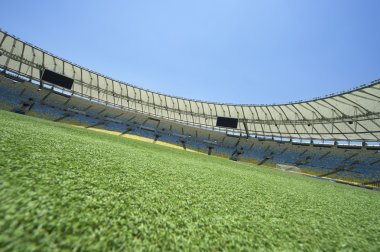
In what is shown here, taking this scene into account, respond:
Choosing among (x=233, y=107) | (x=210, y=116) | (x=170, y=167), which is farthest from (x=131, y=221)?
(x=210, y=116)

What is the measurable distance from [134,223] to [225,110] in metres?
34.1

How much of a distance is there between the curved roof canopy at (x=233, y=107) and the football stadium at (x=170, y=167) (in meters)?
0.19

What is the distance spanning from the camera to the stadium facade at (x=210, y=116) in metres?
22.5

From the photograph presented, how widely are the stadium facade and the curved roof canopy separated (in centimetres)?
9

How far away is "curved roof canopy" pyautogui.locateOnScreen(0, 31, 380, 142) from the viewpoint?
2088 centimetres

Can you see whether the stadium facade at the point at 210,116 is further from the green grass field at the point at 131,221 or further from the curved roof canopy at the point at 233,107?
the green grass field at the point at 131,221

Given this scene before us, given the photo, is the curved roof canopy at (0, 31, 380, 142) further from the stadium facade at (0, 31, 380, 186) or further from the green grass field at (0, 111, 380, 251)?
the green grass field at (0, 111, 380, 251)

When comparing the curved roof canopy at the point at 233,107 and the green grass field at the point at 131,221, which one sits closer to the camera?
the green grass field at the point at 131,221

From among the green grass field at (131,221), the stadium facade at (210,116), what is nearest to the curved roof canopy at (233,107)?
the stadium facade at (210,116)

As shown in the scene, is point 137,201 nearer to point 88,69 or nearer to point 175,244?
Answer: point 175,244

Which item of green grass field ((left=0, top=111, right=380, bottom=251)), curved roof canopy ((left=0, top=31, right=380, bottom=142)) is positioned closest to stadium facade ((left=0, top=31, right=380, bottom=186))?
curved roof canopy ((left=0, top=31, right=380, bottom=142))

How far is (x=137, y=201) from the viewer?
1.67 m

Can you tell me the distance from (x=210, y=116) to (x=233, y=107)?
18.0 ft

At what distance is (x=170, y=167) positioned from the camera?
4.50 m
